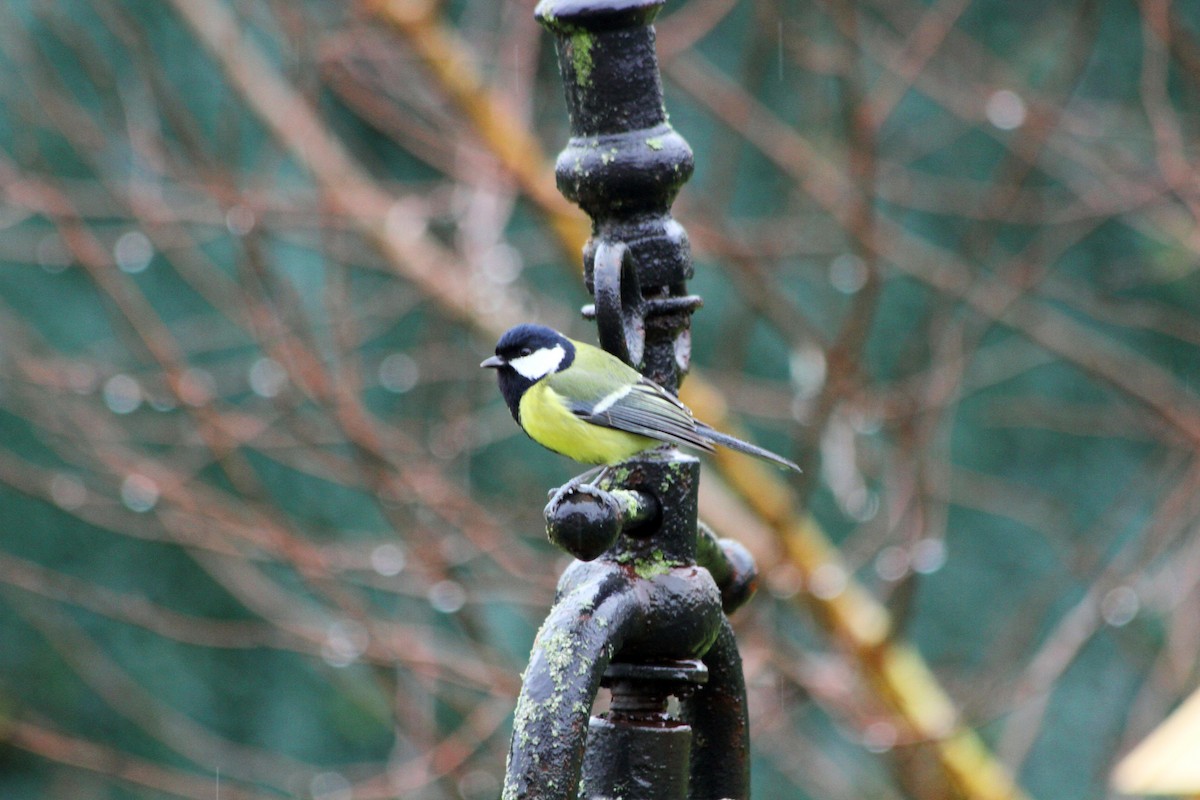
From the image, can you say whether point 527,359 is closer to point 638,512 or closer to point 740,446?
point 740,446

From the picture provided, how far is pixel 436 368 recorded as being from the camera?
3.63 metres

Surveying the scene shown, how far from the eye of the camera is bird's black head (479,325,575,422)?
1585mm

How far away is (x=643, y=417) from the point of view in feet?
5.26

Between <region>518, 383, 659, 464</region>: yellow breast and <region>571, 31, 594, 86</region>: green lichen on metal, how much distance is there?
66 cm

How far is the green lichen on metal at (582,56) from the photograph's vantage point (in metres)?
1.10

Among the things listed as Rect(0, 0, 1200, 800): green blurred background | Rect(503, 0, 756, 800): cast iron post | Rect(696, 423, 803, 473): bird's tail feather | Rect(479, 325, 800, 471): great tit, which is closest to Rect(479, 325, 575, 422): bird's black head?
Rect(479, 325, 800, 471): great tit

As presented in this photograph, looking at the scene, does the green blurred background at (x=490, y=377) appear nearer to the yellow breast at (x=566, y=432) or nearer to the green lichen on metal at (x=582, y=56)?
the yellow breast at (x=566, y=432)

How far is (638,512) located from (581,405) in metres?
0.70

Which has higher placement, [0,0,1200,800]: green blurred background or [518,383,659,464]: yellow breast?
[0,0,1200,800]: green blurred background

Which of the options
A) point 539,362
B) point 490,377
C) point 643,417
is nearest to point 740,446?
point 643,417

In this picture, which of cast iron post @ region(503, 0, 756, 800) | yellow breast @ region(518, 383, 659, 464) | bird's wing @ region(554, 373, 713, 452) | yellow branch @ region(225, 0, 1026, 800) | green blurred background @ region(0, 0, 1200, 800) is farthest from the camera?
green blurred background @ region(0, 0, 1200, 800)

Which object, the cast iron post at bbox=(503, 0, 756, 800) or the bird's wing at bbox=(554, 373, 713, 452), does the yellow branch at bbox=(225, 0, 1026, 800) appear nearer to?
the bird's wing at bbox=(554, 373, 713, 452)

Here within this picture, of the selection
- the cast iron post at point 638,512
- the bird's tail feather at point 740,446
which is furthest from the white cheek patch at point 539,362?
the cast iron post at point 638,512

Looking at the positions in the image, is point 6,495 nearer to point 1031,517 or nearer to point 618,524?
point 1031,517
